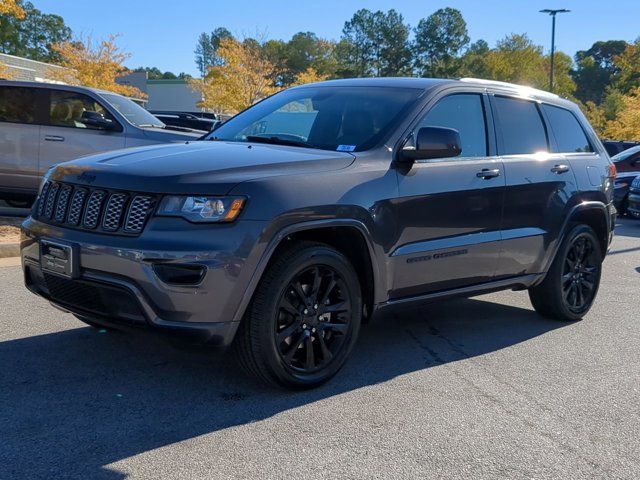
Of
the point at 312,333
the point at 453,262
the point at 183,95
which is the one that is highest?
the point at 183,95

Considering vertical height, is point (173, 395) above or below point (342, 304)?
below

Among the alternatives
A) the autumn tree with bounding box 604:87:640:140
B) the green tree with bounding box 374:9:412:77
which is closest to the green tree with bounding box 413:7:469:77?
the green tree with bounding box 374:9:412:77

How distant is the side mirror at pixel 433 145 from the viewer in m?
4.37

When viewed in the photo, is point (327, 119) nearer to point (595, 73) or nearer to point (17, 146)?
point (17, 146)

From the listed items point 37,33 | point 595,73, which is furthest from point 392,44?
point 37,33

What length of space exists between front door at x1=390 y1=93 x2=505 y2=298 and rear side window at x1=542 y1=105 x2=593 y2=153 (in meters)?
1.03

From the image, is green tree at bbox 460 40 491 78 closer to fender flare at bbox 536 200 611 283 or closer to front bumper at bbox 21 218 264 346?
fender flare at bbox 536 200 611 283

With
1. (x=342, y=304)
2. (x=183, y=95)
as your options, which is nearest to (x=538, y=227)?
(x=342, y=304)

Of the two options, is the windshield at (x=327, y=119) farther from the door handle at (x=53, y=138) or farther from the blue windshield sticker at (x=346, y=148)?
the door handle at (x=53, y=138)

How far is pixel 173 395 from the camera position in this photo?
403 centimetres

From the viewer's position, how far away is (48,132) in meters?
9.73

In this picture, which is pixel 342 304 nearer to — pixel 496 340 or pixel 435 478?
pixel 435 478

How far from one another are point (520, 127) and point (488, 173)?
A: 0.81 meters

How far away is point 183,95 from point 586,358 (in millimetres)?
67009
